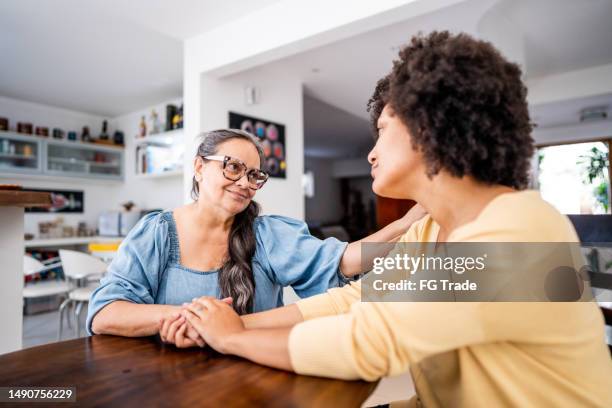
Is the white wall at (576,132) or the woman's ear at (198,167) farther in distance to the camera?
the white wall at (576,132)

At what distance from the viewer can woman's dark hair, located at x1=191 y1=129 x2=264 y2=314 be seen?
120 centimetres

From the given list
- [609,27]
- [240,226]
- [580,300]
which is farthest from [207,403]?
[609,27]

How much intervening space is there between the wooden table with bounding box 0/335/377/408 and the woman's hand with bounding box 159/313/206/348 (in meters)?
0.02

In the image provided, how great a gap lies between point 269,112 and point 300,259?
3.14m

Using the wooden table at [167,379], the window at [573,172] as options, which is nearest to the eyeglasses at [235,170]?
the wooden table at [167,379]

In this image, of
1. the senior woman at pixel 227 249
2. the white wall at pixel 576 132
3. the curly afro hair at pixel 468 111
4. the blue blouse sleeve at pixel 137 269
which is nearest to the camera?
the curly afro hair at pixel 468 111

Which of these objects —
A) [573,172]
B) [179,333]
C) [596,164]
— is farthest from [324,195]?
[179,333]

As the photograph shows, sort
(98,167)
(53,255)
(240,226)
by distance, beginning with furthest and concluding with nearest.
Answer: (98,167)
(53,255)
(240,226)

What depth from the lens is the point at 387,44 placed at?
12.5 ft

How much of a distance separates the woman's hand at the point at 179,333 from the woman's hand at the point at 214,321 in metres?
0.02

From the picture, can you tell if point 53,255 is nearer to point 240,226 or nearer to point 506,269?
point 240,226

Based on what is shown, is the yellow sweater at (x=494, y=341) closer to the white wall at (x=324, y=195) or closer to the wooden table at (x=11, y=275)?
the wooden table at (x=11, y=275)

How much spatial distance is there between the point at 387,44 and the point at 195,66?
1.93 m

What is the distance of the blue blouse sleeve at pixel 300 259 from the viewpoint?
1282 mm
